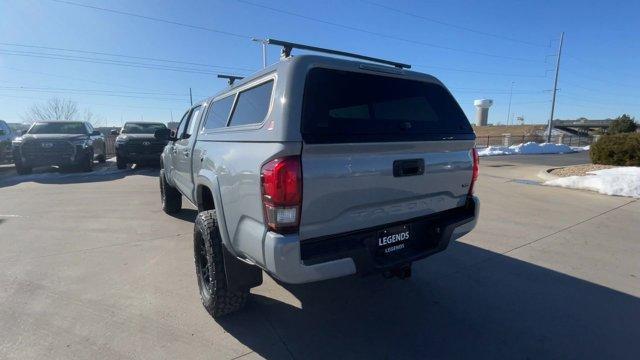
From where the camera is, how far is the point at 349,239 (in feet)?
7.80

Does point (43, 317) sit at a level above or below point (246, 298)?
below

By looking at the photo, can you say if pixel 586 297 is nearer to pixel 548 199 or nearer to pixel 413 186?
pixel 413 186

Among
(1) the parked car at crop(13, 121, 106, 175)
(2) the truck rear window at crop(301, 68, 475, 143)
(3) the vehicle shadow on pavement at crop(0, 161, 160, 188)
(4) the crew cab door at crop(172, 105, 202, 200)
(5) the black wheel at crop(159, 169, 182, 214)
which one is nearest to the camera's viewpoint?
(2) the truck rear window at crop(301, 68, 475, 143)

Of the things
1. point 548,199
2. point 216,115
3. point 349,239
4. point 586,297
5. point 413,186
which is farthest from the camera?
point 548,199

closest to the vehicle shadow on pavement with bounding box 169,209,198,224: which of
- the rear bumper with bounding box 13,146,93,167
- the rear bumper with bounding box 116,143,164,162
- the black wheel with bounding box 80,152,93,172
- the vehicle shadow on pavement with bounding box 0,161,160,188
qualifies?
the vehicle shadow on pavement with bounding box 0,161,160,188

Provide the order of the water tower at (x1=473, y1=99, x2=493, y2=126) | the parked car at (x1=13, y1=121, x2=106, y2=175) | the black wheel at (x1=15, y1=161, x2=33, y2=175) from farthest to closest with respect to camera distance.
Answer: the water tower at (x1=473, y1=99, x2=493, y2=126)
the black wheel at (x1=15, y1=161, x2=33, y2=175)
the parked car at (x1=13, y1=121, x2=106, y2=175)

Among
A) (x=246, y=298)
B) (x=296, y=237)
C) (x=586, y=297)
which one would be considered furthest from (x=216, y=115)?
(x=586, y=297)

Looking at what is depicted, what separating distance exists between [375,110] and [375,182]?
0.75 meters

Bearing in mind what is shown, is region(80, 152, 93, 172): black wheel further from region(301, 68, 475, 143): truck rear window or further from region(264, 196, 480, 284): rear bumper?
region(264, 196, 480, 284): rear bumper

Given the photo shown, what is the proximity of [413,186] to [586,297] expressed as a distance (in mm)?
2218

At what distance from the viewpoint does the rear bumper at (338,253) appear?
2.09 metres

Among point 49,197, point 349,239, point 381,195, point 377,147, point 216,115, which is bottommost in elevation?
point 49,197

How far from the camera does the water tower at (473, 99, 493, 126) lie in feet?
298

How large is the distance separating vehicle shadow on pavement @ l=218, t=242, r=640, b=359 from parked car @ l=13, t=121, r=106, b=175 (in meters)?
11.2
